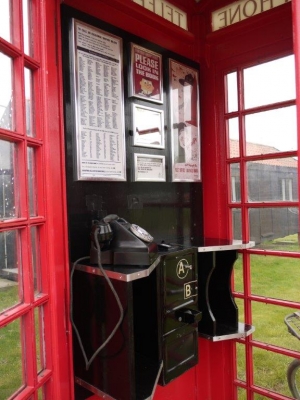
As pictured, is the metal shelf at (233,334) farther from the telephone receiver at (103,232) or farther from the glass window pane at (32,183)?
the glass window pane at (32,183)

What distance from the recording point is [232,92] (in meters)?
2.41

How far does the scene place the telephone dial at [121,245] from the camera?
5.10 ft

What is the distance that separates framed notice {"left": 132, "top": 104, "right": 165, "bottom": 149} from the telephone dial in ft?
2.04

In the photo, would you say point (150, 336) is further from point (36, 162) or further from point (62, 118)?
point (62, 118)

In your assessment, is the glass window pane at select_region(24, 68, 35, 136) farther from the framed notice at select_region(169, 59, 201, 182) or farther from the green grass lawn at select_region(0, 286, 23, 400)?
the framed notice at select_region(169, 59, 201, 182)

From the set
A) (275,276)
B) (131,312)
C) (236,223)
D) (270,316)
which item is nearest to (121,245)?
(131,312)

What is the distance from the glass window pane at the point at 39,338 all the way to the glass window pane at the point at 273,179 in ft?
5.08

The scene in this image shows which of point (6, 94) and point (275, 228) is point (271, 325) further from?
point (6, 94)

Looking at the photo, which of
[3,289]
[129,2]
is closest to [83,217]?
[3,289]

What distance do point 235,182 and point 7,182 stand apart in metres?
1.61

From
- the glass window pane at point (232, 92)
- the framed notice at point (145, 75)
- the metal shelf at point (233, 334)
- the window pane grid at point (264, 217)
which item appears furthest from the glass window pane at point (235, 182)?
the metal shelf at point (233, 334)

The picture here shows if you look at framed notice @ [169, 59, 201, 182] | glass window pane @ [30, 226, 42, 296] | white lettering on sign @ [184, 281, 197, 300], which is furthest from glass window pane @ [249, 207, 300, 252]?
glass window pane @ [30, 226, 42, 296]

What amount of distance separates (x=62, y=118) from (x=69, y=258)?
2.25ft

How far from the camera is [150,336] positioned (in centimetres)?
174
